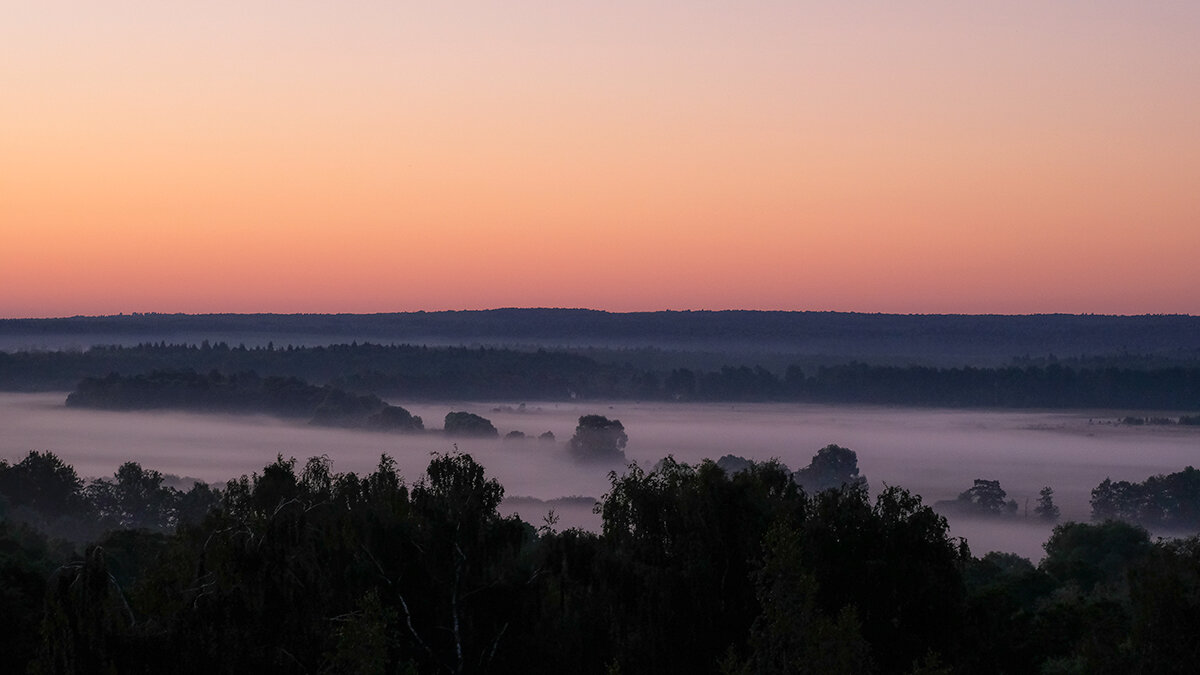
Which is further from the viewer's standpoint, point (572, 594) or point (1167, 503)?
point (1167, 503)

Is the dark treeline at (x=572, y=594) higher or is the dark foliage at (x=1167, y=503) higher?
the dark treeline at (x=572, y=594)

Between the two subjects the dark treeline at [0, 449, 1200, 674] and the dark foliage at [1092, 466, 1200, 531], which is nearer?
the dark treeline at [0, 449, 1200, 674]

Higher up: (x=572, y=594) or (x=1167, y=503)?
(x=572, y=594)

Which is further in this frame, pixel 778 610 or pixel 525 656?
pixel 525 656

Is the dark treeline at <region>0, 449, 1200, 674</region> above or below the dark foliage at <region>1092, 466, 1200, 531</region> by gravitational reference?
above

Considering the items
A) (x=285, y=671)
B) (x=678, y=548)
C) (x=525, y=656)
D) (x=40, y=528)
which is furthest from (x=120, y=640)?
(x=40, y=528)

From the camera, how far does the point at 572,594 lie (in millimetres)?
30875

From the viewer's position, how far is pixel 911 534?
34.9 m

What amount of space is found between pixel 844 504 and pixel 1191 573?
26.5 ft

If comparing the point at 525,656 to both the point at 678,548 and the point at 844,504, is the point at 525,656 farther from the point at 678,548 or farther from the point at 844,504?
the point at 844,504

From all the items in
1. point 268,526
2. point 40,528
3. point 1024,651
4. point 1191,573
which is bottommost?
point 40,528

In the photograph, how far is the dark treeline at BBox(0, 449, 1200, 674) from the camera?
62.9ft

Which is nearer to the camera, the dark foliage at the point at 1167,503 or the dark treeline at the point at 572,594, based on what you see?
the dark treeline at the point at 572,594

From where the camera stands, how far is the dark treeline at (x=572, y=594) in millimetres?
19172
